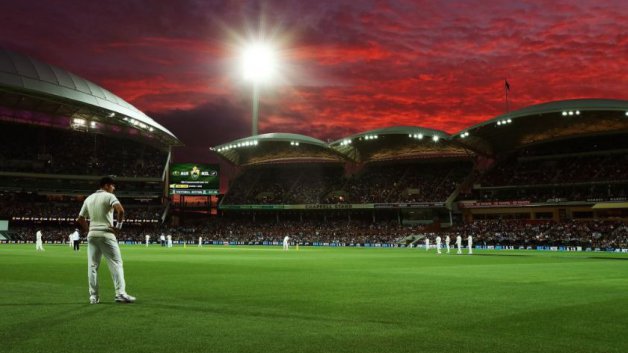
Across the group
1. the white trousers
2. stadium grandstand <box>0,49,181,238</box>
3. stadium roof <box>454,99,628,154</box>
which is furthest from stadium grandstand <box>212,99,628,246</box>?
the white trousers

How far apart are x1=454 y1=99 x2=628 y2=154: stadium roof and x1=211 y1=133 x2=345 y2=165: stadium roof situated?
2206 centimetres

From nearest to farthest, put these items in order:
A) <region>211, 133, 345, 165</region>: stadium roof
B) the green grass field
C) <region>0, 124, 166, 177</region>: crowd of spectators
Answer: the green grass field → <region>211, 133, 345, 165</region>: stadium roof → <region>0, 124, 166, 177</region>: crowd of spectators

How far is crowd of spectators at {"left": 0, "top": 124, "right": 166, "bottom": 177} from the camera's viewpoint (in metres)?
84.8

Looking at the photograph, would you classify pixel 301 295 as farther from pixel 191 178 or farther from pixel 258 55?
pixel 191 178

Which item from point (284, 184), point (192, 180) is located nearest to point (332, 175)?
point (284, 184)

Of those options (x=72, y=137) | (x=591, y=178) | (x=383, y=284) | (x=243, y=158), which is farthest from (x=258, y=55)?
(x=383, y=284)

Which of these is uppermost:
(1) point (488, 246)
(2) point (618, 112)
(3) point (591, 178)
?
(2) point (618, 112)

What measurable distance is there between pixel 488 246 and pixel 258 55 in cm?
4049

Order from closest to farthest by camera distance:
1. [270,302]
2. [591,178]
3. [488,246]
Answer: [270,302], [488,246], [591,178]

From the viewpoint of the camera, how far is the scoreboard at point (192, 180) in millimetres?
89188

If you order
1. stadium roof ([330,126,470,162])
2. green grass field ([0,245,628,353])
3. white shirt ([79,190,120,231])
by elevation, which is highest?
stadium roof ([330,126,470,162])

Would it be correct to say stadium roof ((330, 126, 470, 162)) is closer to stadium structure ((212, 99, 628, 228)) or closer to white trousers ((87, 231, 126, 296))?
stadium structure ((212, 99, 628, 228))

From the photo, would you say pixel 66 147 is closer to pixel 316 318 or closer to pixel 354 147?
pixel 354 147

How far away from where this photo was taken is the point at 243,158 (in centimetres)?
9444
